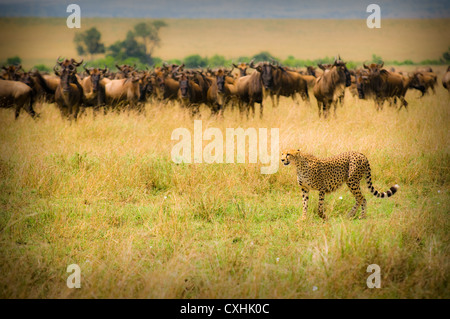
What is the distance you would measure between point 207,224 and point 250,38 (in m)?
109

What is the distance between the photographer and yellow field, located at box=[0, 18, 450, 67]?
89.5 meters

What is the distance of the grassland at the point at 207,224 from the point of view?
A: 4.05 metres

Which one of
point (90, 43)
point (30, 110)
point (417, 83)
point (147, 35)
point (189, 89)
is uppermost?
point (147, 35)

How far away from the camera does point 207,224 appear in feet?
18.7

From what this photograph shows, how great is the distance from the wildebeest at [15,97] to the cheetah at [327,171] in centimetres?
966

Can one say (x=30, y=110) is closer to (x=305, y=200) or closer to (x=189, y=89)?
(x=189, y=89)

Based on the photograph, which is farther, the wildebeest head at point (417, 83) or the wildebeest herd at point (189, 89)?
the wildebeest head at point (417, 83)

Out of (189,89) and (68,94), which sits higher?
(189,89)

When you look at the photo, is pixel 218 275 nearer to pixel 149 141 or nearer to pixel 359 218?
pixel 359 218

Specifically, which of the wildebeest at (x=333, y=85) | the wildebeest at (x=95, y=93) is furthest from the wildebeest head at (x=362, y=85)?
the wildebeest at (x=95, y=93)

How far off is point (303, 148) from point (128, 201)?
124 inches

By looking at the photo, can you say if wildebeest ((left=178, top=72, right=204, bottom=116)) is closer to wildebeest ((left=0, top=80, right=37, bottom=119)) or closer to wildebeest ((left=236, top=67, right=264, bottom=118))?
wildebeest ((left=236, top=67, right=264, bottom=118))

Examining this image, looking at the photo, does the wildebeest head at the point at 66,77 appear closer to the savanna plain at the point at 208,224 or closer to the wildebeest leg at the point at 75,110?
the wildebeest leg at the point at 75,110

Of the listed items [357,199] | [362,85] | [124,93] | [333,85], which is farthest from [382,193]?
[124,93]
